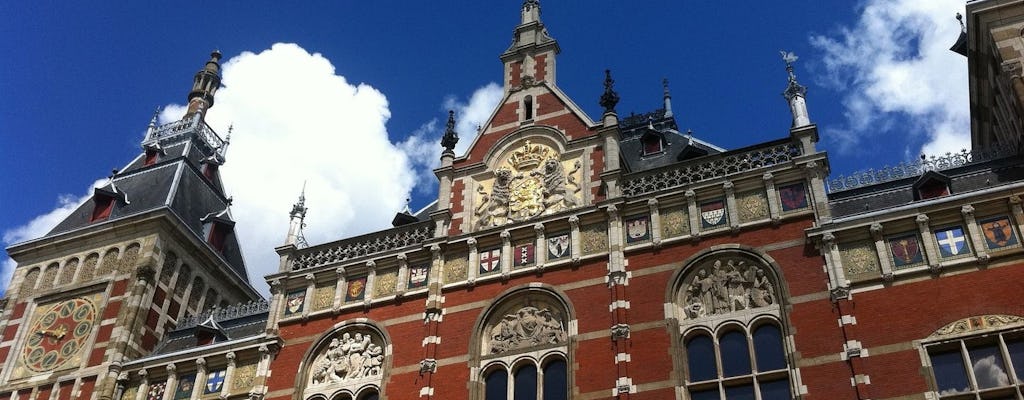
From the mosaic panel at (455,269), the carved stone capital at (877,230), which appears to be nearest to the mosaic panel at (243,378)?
the mosaic panel at (455,269)

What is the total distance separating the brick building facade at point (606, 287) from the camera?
67.4 feet

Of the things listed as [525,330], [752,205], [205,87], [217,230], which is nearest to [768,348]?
[752,205]

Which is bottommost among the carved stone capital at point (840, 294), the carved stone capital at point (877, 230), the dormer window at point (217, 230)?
the carved stone capital at point (840, 294)

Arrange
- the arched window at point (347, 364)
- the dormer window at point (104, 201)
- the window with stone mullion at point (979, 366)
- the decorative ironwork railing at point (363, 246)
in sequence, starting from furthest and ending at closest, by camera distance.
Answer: the dormer window at point (104, 201) → the decorative ironwork railing at point (363, 246) → the arched window at point (347, 364) → the window with stone mullion at point (979, 366)

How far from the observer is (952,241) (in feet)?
69.5

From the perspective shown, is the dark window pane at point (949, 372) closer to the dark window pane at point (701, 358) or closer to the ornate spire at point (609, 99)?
the dark window pane at point (701, 358)

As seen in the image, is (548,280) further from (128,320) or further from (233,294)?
(233,294)

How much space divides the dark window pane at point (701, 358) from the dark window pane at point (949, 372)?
4571 mm

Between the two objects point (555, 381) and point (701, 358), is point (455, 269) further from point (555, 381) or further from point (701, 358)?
point (701, 358)

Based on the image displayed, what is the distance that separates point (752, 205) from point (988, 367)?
21.6 feet

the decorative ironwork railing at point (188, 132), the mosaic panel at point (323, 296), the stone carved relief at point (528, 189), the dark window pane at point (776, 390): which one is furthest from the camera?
the decorative ironwork railing at point (188, 132)

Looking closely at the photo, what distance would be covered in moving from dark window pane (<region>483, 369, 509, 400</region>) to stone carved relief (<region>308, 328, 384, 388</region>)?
3.10 metres

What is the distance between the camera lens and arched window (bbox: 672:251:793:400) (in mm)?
20938

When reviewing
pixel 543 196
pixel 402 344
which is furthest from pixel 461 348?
pixel 543 196
